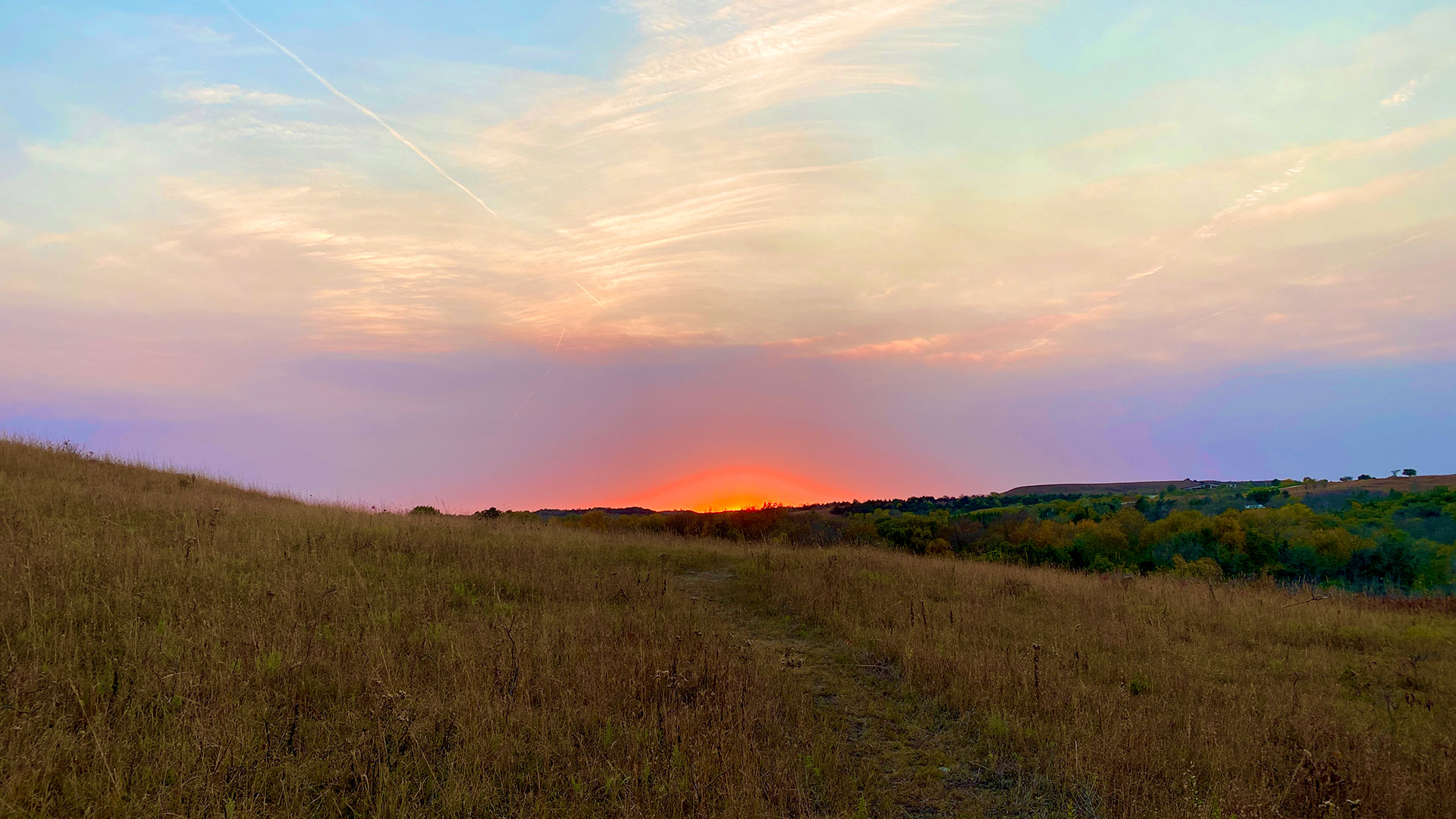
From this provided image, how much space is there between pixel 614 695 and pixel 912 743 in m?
3.24

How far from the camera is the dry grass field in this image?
564 cm

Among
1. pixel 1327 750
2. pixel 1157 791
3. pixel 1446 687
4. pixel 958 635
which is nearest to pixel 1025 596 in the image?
pixel 958 635

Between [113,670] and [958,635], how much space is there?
35.6 ft

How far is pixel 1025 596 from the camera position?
15.6 metres

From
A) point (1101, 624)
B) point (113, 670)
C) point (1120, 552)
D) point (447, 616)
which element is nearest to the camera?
point (113, 670)

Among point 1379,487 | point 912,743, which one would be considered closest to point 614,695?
point 912,743

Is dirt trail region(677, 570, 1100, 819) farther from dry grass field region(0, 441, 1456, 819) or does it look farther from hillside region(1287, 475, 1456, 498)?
hillside region(1287, 475, 1456, 498)

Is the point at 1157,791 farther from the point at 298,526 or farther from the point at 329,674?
the point at 298,526

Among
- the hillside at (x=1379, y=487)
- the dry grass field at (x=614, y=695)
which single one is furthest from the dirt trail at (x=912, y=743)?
the hillside at (x=1379, y=487)

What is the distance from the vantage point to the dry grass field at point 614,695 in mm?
5637

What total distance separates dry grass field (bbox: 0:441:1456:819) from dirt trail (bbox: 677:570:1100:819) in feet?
0.14

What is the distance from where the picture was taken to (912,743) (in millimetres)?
7441

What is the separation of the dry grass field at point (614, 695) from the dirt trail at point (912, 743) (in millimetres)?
42

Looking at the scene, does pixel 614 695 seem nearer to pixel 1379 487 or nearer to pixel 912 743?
pixel 912 743
